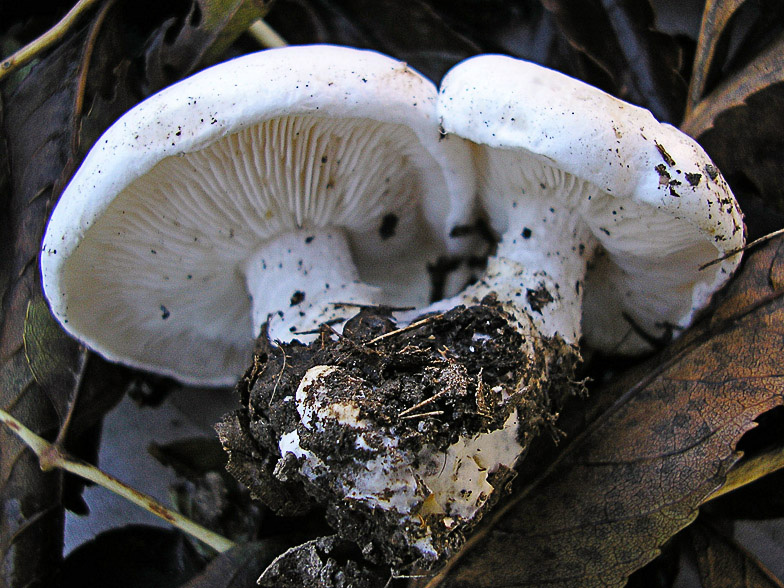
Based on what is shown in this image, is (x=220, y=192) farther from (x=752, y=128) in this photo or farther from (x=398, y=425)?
(x=752, y=128)

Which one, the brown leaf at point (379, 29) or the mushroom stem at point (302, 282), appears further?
the brown leaf at point (379, 29)

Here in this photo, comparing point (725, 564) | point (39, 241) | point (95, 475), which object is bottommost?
point (725, 564)

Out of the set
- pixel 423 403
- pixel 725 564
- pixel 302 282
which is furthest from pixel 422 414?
pixel 725 564

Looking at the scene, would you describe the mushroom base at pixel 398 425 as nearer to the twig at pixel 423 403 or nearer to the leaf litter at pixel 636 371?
the twig at pixel 423 403

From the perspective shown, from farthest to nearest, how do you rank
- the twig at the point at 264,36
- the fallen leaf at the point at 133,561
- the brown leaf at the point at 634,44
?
the twig at the point at 264,36
the brown leaf at the point at 634,44
the fallen leaf at the point at 133,561

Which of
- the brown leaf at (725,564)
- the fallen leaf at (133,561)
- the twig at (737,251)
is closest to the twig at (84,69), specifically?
the fallen leaf at (133,561)
